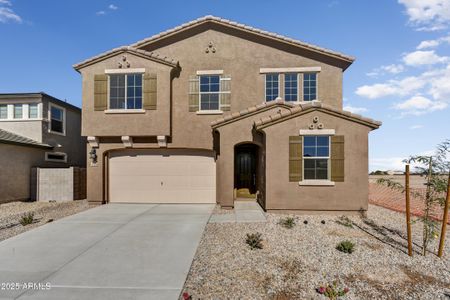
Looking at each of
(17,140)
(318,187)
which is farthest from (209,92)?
(17,140)

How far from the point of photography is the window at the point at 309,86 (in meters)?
12.7

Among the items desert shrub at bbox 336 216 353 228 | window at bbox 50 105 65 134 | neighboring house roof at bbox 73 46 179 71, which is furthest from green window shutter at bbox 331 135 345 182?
window at bbox 50 105 65 134

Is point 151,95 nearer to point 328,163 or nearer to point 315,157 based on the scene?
point 315,157

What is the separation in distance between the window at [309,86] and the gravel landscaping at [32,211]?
1190cm

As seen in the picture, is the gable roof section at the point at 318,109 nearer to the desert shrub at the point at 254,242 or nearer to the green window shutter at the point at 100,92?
the desert shrub at the point at 254,242

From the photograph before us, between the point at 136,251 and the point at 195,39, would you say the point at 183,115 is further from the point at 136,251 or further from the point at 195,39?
the point at 136,251

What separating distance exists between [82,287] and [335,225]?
7451 millimetres

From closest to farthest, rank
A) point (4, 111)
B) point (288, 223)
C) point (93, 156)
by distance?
1. point (288, 223)
2. point (93, 156)
3. point (4, 111)

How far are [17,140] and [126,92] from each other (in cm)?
707

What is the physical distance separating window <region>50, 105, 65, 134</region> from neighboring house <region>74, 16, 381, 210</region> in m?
5.73

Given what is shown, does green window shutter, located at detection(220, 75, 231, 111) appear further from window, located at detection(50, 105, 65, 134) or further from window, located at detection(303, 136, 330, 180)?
window, located at detection(50, 105, 65, 134)

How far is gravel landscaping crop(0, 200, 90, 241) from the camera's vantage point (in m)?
8.39

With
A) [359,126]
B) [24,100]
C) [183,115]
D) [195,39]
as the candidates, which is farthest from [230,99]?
[24,100]

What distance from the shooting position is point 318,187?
32.2 ft
